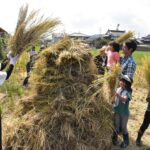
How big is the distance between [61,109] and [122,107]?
95 cm

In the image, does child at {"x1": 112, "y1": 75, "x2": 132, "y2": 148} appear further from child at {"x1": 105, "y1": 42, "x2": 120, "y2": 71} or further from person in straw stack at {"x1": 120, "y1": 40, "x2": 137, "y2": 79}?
child at {"x1": 105, "y1": 42, "x2": 120, "y2": 71}

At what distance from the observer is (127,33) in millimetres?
6441

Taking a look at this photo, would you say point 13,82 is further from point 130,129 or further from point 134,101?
point 134,101

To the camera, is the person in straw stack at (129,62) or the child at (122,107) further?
the person in straw stack at (129,62)

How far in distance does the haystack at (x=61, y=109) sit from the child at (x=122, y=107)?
0.94 feet

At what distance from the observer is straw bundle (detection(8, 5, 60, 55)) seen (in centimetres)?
438

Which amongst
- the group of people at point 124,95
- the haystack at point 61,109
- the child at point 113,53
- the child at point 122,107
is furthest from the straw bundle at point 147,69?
the haystack at point 61,109

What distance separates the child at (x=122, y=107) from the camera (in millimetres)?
4719

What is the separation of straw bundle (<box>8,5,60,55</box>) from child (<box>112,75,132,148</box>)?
1193 mm

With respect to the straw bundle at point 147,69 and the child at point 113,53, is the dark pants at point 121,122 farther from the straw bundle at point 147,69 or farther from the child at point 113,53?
the child at point 113,53

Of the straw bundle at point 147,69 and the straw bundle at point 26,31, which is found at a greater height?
the straw bundle at point 26,31

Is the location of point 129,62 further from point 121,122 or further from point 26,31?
point 26,31

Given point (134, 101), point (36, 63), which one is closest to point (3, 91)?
point (36, 63)

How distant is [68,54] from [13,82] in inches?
51.3
